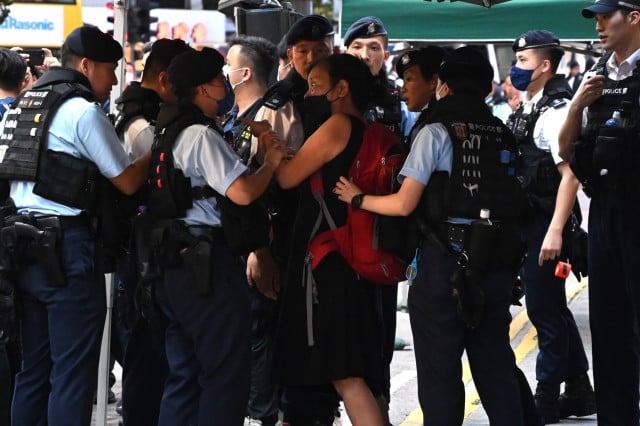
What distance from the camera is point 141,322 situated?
6340 mm

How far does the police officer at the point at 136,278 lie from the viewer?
6.23 metres

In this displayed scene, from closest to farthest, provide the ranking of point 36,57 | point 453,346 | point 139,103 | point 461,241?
1. point 461,241
2. point 453,346
3. point 139,103
4. point 36,57

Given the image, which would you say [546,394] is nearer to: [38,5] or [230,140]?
[230,140]

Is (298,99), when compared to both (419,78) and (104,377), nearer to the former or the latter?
(419,78)

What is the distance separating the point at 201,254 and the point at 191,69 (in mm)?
853

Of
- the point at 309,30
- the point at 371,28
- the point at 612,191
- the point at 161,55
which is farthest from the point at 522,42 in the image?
the point at 161,55

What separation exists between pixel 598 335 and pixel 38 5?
105ft

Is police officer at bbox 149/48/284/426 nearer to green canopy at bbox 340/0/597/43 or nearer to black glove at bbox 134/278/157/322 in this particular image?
black glove at bbox 134/278/157/322

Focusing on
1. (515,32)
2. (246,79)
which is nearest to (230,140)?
(246,79)

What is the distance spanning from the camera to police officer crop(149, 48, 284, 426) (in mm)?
5633

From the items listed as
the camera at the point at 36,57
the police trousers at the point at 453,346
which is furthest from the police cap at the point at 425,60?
the camera at the point at 36,57

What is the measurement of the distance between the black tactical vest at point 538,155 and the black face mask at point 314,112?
180cm

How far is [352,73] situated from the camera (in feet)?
19.6

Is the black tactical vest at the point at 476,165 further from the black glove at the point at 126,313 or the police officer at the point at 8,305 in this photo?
the police officer at the point at 8,305
